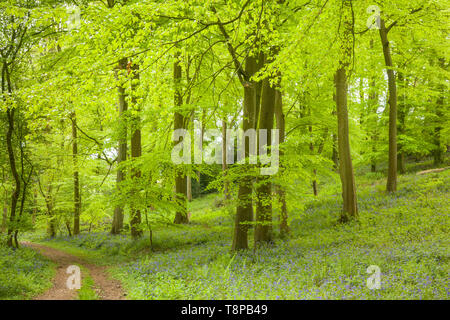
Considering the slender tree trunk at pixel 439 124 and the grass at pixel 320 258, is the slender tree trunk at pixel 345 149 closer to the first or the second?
the grass at pixel 320 258

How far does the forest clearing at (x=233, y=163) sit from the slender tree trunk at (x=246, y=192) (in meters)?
0.05

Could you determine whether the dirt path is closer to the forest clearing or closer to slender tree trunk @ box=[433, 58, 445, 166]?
the forest clearing

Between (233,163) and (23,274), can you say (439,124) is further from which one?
(23,274)

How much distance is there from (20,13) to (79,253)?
11.8 metres

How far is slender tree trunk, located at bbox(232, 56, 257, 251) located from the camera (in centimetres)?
960

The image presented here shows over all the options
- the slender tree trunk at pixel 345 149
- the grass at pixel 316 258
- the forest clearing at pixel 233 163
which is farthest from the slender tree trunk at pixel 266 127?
the slender tree trunk at pixel 345 149

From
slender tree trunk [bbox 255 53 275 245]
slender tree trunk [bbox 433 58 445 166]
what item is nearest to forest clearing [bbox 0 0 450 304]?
slender tree trunk [bbox 255 53 275 245]

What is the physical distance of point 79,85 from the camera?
602cm

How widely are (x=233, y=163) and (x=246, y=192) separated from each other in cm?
254

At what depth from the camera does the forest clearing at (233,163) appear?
6.16 metres

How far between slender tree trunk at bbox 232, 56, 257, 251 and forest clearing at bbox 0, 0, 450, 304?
0.05m

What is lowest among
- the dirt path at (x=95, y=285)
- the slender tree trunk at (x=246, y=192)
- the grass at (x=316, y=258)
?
the dirt path at (x=95, y=285)

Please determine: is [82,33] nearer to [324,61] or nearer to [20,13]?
[20,13]
